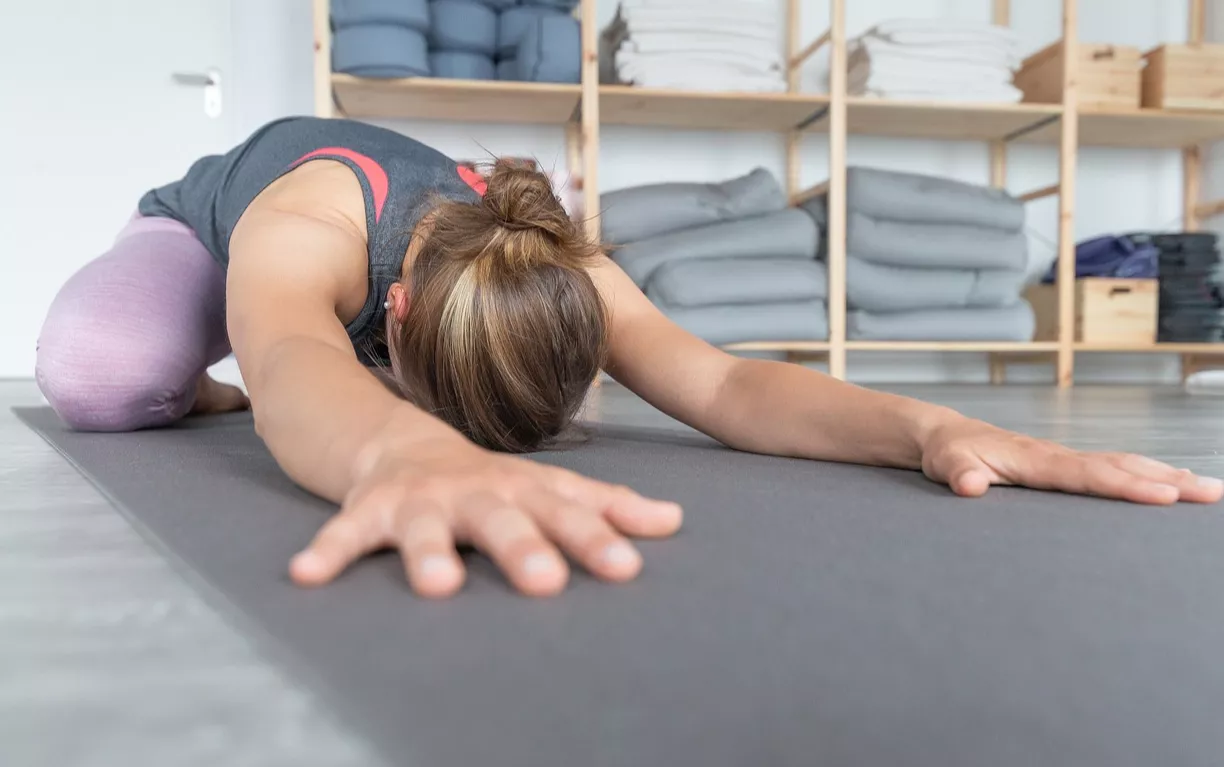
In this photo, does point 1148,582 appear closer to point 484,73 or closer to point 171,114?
point 484,73

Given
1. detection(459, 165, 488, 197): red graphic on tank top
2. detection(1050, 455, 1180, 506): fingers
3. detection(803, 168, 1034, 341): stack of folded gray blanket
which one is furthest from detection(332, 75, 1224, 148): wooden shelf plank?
detection(1050, 455, 1180, 506): fingers

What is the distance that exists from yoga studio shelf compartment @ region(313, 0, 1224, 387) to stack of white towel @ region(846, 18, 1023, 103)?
4cm

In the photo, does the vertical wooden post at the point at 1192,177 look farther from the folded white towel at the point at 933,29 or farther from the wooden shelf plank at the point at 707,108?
the wooden shelf plank at the point at 707,108

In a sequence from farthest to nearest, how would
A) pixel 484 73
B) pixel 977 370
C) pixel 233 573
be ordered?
pixel 977 370 < pixel 484 73 < pixel 233 573

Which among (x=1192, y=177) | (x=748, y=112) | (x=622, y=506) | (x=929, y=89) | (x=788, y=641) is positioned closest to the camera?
(x=788, y=641)

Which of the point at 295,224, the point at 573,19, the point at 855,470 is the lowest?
the point at 855,470

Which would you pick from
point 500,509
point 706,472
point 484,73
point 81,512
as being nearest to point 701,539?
point 500,509

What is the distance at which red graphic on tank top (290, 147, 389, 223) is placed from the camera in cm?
91

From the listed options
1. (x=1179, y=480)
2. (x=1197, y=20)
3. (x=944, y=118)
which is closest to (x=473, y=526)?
(x=1179, y=480)

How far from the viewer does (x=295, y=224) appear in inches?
30.9

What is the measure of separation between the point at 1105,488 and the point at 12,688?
675mm

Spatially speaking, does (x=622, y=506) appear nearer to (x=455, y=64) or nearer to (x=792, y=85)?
(x=455, y=64)

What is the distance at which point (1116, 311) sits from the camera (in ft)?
9.29

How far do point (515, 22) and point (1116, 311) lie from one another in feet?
6.33
